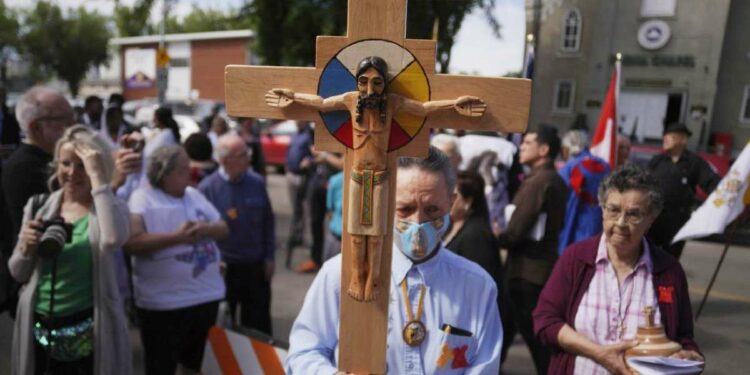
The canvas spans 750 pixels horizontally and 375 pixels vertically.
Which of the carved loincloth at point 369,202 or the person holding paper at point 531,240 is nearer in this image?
the carved loincloth at point 369,202

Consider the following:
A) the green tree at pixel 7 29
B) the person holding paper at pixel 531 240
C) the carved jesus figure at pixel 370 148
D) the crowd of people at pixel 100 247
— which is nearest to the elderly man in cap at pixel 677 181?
the person holding paper at pixel 531 240

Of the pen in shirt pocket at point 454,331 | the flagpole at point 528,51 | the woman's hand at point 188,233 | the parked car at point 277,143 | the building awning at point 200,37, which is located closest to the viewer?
the pen in shirt pocket at point 454,331

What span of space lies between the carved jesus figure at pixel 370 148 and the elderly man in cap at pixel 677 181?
4.27 m

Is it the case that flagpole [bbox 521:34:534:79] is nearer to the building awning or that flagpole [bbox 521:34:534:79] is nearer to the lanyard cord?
the lanyard cord

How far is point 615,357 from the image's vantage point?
2.04 m

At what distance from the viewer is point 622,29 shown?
4.89 metres

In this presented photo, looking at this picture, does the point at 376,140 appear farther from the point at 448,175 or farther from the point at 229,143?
the point at 229,143

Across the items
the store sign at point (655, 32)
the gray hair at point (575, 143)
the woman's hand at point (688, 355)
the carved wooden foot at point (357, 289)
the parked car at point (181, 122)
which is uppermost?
the store sign at point (655, 32)

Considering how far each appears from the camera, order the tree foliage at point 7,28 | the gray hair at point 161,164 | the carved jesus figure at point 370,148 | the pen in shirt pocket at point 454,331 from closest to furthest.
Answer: the carved jesus figure at point 370,148 < the pen in shirt pocket at point 454,331 < the gray hair at point 161,164 < the tree foliage at point 7,28

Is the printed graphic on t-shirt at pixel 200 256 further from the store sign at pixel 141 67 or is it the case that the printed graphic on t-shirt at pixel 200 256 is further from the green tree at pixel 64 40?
the green tree at pixel 64 40

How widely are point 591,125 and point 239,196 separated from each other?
7.40 m

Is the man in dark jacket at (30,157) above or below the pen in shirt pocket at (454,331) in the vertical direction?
above

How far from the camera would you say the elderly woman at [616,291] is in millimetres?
2068

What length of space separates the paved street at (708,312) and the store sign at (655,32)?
90.0 inches
